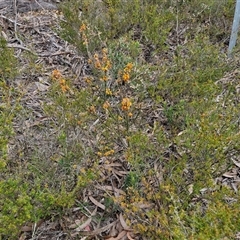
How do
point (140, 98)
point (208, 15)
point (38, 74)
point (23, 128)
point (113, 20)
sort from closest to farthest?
point (23, 128) < point (140, 98) < point (38, 74) < point (113, 20) < point (208, 15)

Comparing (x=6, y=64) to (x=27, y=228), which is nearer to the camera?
(x=27, y=228)

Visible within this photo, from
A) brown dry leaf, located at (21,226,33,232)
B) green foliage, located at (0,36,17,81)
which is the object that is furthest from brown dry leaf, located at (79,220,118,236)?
green foliage, located at (0,36,17,81)

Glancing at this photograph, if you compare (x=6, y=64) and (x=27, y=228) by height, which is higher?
(x=6, y=64)

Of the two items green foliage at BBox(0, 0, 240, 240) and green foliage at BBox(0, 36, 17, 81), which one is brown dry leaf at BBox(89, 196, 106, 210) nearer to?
green foliage at BBox(0, 0, 240, 240)

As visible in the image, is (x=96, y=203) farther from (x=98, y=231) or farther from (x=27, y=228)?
(x=27, y=228)

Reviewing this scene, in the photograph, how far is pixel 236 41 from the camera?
3.50 meters

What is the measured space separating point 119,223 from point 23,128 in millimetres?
1017

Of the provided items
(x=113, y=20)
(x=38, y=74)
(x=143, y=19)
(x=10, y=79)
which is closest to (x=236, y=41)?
(x=143, y=19)

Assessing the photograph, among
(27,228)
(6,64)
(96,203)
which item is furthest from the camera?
(6,64)

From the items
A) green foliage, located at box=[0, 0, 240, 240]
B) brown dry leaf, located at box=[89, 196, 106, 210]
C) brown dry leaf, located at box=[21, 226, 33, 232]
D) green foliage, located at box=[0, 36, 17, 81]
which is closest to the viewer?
green foliage, located at box=[0, 0, 240, 240]

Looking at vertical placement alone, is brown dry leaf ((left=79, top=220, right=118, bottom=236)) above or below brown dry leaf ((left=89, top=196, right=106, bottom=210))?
below

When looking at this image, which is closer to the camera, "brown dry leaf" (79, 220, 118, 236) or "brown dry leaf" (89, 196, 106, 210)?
"brown dry leaf" (79, 220, 118, 236)

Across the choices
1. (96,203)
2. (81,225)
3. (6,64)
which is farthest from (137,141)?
(6,64)

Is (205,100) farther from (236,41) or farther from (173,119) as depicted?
(236,41)
